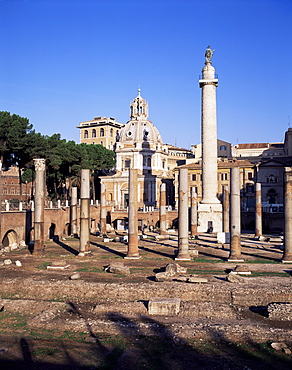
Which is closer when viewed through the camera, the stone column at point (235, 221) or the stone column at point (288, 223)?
the stone column at point (288, 223)

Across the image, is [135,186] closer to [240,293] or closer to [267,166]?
[240,293]

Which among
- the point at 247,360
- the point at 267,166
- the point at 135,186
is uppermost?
the point at 267,166

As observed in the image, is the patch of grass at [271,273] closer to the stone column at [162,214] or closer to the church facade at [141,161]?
the stone column at [162,214]

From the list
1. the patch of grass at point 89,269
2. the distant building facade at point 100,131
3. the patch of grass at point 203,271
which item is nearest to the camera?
the patch of grass at point 203,271

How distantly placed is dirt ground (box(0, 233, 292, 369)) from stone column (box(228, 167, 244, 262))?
147 cm

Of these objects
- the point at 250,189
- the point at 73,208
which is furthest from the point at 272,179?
the point at 73,208

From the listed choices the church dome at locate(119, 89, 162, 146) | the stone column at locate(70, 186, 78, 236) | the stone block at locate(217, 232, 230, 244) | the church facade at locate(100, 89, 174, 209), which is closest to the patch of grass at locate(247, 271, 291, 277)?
the stone block at locate(217, 232, 230, 244)

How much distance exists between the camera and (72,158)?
4647 centimetres

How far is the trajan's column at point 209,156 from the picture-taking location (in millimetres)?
35906

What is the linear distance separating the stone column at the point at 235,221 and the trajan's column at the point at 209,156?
16.2 m

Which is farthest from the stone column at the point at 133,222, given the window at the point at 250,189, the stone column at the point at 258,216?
the window at the point at 250,189

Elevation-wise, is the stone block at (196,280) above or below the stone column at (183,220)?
below

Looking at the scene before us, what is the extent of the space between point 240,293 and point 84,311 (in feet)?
15.9

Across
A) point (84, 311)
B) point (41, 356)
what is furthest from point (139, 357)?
point (84, 311)
